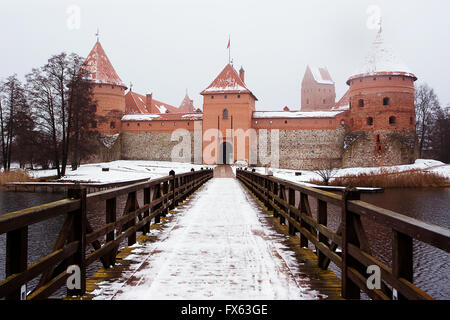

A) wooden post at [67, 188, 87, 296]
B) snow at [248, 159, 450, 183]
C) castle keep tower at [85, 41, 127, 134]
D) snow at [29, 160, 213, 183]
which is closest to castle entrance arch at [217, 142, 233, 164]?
snow at [29, 160, 213, 183]

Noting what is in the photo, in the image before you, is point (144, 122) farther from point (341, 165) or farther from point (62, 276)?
point (62, 276)

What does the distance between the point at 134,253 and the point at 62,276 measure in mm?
1553

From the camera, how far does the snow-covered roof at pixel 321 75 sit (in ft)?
176

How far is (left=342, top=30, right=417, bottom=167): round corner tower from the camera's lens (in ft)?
103

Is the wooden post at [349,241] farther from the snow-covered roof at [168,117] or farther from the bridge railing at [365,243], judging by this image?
the snow-covered roof at [168,117]

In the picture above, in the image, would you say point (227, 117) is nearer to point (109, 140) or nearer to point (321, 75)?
point (109, 140)

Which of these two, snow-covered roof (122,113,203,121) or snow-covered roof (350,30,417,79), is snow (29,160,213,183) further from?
snow-covered roof (350,30,417,79)

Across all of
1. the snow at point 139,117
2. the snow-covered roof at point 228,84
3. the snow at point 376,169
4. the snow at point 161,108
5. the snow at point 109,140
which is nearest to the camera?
the snow at point 376,169

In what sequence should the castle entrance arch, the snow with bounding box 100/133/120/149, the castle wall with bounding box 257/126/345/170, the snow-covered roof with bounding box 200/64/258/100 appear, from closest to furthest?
the castle wall with bounding box 257/126/345/170, the snow-covered roof with bounding box 200/64/258/100, the castle entrance arch, the snow with bounding box 100/133/120/149

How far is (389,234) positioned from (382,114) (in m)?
24.4

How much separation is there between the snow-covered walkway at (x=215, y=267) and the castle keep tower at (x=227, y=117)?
2784cm

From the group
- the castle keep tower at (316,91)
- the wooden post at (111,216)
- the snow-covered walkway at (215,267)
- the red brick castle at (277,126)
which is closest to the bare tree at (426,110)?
the red brick castle at (277,126)

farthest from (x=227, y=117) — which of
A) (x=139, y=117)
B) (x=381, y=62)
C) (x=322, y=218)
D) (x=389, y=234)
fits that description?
(x=322, y=218)
